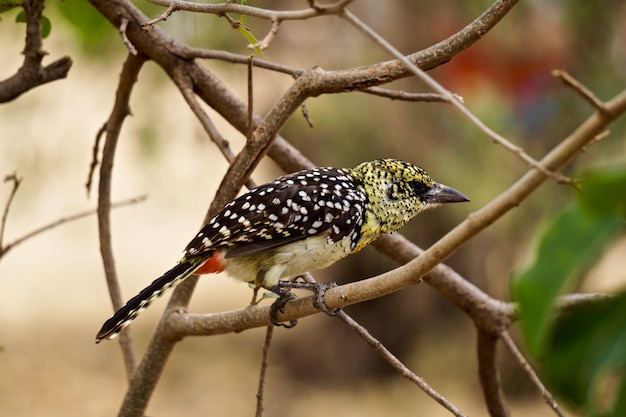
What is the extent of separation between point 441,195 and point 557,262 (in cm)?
139

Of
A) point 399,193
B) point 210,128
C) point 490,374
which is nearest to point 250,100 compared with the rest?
point 210,128

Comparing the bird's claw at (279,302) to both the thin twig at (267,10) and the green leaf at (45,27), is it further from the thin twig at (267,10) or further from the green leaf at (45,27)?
the green leaf at (45,27)

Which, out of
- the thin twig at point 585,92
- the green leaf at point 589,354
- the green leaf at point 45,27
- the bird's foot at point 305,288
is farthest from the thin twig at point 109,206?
the green leaf at point 589,354

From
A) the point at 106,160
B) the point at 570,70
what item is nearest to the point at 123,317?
the point at 106,160

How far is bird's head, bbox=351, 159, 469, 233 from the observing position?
2.00 m

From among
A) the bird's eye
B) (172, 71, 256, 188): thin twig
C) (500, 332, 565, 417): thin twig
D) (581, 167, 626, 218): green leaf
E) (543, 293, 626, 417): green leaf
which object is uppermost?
(172, 71, 256, 188): thin twig

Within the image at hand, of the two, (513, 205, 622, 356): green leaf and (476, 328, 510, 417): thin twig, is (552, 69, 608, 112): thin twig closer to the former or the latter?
(513, 205, 622, 356): green leaf

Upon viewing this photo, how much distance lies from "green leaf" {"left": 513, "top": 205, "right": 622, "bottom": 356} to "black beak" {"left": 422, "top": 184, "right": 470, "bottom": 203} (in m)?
1.34

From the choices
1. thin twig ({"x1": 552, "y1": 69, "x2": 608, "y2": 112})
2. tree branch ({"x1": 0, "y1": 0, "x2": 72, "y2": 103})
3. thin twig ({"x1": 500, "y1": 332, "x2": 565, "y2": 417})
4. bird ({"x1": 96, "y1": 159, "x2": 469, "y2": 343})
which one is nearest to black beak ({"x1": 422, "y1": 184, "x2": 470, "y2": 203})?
bird ({"x1": 96, "y1": 159, "x2": 469, "y2": 343})

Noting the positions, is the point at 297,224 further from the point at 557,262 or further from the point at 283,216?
the point at 557,262

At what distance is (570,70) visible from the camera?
5172mm


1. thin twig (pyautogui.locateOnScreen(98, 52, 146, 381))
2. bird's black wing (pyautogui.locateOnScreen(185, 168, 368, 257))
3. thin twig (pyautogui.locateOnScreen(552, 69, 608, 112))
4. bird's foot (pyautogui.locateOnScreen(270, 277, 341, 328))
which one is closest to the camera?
thin twig (pyautogui.locateOnScreen(552, 69, 608, 112))

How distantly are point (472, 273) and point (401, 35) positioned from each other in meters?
1.62

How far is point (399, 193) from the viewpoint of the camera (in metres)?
2.03
